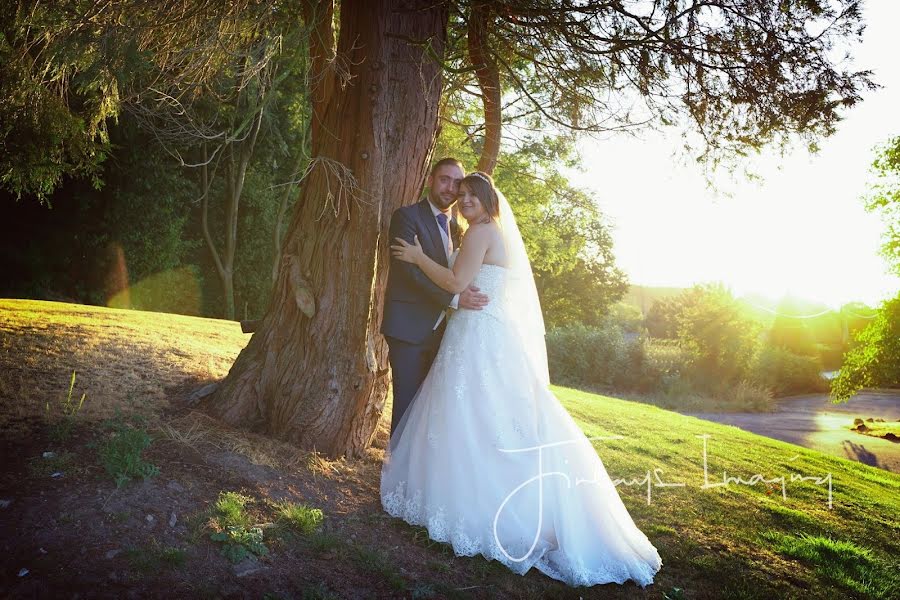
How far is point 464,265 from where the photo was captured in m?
4.13

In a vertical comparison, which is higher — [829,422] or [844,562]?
[844,562]

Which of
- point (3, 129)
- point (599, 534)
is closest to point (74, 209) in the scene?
point (3, 129)

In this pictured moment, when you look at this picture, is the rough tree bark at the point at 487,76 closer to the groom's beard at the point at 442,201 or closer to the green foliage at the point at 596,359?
the groom's beard at the point at 442,201

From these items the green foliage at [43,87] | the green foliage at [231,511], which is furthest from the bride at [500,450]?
the green foliage at [43,87]

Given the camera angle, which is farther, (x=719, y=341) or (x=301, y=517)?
(x=719, y=341)

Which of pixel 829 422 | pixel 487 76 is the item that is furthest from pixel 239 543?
pixel 829 422

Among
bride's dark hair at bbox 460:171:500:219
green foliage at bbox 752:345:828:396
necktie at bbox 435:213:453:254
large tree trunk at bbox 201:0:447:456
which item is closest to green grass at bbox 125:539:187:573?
large tree trunk at bbox 201:0:447:456

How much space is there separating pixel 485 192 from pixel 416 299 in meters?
0.96

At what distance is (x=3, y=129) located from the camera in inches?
297

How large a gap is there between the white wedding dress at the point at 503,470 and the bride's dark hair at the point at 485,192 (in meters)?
0.43

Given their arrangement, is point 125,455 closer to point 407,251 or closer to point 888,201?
point 407,251

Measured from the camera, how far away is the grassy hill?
2957mm

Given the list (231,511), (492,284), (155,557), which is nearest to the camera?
(155,557)

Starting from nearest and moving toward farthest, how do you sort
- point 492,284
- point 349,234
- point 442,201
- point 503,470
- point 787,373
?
point 503,470 < point 492,284 < point 442,201 < point 349,234 < point 787,373
